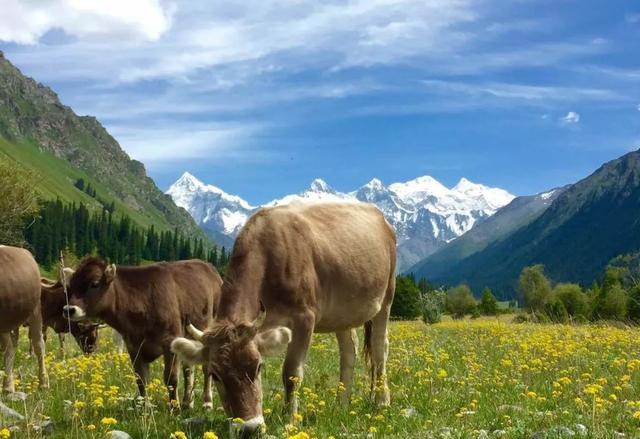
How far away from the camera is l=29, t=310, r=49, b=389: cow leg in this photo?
14109mm

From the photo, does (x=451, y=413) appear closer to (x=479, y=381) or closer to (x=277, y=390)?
(x=479, y=381)

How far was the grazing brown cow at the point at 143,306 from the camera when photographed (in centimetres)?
1239

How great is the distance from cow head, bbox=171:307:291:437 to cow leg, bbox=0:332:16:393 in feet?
20.1

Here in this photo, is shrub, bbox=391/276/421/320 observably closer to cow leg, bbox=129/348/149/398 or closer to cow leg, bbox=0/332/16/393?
cow leg, bbox=0/332/16/393

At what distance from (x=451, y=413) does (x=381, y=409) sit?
1.15 metres

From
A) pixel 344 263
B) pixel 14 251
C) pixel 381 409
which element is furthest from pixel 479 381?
pixel 14 251

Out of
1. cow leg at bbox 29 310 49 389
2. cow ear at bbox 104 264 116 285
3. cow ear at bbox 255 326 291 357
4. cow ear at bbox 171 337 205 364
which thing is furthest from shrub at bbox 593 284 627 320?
cow ear at bbox 171 337 205 364

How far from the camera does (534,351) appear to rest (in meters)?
15.7

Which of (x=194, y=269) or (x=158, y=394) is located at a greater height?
(x=194, y=269)

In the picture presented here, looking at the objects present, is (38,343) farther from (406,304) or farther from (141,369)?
(406,304)

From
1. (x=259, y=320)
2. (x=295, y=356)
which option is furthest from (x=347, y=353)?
(x=259, y=320)

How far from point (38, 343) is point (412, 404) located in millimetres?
7905

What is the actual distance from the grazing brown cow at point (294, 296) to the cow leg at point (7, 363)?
19.6 feet

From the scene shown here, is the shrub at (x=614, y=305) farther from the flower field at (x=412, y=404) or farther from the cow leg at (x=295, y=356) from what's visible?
the cow leg at (x=295, y=356)
